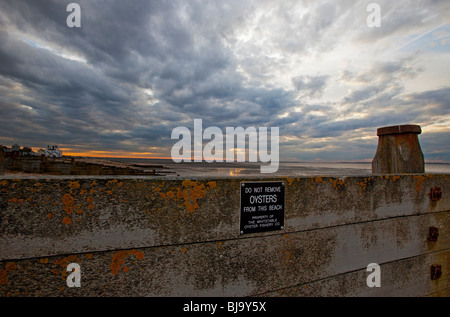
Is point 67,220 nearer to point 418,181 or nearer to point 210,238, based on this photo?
point 210,238

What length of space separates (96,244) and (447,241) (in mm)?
5136

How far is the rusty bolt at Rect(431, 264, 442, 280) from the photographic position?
3447mm

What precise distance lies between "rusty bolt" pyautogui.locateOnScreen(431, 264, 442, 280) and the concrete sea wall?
0.07 feet

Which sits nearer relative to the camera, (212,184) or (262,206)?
(212,184)

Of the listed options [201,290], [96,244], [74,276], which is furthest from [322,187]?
[74,276]

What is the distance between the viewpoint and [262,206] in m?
2.45

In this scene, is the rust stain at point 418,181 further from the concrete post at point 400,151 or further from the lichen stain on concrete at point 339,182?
the lichen stain on concrete at point 339,182

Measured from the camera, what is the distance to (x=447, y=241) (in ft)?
11.8

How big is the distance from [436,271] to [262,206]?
3.34m

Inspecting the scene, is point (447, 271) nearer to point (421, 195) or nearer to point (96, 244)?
point (421, 195)

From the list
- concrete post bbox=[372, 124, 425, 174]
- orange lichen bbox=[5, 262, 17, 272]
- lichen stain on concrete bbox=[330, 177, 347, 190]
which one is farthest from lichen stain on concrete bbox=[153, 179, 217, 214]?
concrete post bbox=[372, 124, 425, 174]

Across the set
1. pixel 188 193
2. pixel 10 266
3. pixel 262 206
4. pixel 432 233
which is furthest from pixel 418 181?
pixel 10 266

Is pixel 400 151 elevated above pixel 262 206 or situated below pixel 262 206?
above

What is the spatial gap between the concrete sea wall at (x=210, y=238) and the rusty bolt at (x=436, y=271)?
0.02 metres
